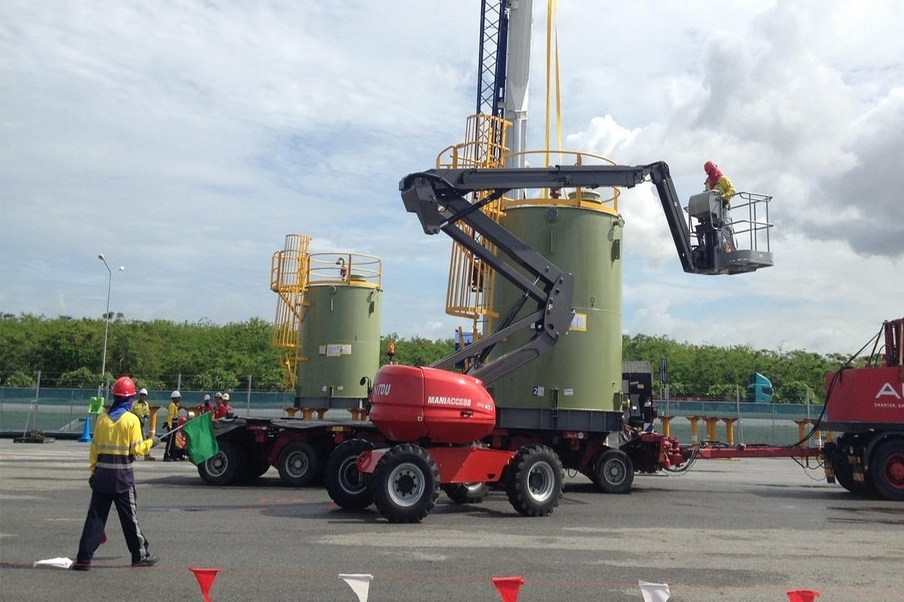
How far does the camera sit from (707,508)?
14.2 meters

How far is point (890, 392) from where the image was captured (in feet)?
52.5

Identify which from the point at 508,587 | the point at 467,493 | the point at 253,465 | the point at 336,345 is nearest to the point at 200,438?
the point at 253,465

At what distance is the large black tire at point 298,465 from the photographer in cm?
1633

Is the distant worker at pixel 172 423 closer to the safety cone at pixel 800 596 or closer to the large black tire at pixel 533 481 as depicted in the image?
the large black tire at pixel 533 481

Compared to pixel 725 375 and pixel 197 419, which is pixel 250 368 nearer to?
pixel 725 375

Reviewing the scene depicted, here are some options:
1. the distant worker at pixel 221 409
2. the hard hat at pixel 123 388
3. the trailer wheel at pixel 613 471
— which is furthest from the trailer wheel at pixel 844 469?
the hard hat at pixel 123 388

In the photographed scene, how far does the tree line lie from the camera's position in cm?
4553

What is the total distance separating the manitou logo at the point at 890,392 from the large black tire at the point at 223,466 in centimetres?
1194

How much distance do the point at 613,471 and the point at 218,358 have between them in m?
38.7

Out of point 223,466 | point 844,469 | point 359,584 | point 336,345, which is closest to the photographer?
point 359,584

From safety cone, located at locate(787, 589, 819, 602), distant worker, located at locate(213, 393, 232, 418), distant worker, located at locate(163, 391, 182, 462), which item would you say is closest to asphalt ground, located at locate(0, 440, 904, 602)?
safety cone, located at locate(787, 589, 819, 602)

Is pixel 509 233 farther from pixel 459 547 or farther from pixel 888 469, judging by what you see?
pixel 888 469

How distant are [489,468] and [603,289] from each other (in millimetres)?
5443

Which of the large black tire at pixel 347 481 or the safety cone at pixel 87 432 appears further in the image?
the safety cone at pixel 87 432
